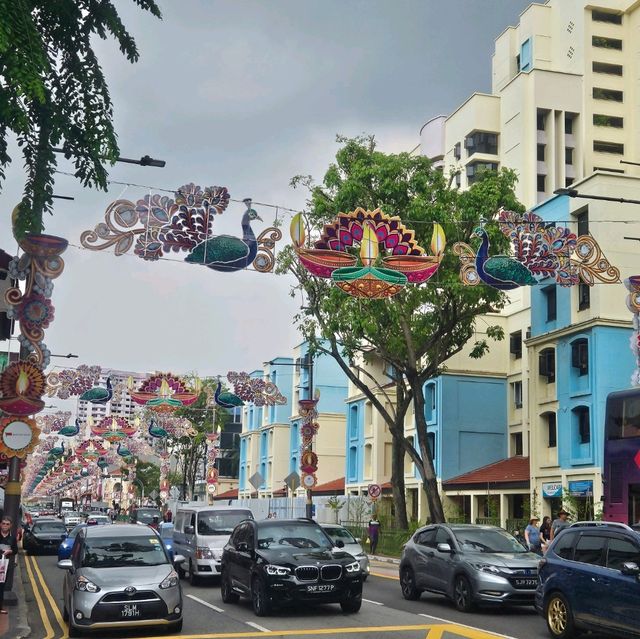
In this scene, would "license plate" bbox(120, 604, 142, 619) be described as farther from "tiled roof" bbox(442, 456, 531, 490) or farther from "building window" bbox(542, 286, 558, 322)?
"tiled roof" bbox(442, 456, 531, 490)

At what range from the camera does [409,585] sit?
64.7 ft

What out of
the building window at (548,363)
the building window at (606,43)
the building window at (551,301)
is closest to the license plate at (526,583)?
the building window at (548,363)

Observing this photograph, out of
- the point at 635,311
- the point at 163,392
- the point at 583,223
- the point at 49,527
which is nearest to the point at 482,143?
the point at 583,223

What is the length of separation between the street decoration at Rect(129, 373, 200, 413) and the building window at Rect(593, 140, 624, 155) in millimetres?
39468

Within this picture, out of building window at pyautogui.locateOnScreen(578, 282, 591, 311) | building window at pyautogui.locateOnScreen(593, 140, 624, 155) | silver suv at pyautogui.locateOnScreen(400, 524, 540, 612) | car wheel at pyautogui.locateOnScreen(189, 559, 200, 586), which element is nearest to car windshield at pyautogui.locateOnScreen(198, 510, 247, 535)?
car wheel at pyautogui.locateOnScreen(189, 559, 200, 586)

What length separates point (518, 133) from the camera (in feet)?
219

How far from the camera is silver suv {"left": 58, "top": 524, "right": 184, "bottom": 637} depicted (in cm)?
1396

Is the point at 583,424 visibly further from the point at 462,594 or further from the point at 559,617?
the point at 559,617

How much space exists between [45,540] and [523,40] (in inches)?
2006

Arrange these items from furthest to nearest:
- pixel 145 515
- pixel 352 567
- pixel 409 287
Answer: pixel 145 515 → pixel 409 287 → pixel 352 567

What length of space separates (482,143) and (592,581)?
5867 cm

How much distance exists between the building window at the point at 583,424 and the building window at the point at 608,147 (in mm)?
35446

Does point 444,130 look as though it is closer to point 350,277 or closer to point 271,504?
point 271,504

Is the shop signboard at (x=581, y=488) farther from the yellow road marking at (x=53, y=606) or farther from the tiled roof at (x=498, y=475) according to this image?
the yellow road marking at (x=53, y=606)
